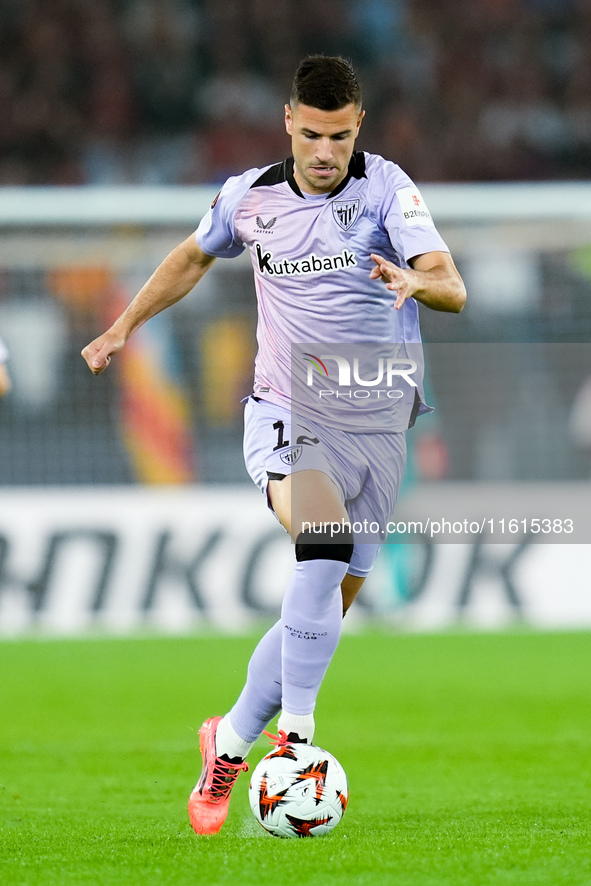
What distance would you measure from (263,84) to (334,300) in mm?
11340

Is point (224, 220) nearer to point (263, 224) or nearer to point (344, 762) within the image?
point (263, 224)

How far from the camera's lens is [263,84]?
15125mm

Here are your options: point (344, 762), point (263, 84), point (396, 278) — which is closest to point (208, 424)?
point (344, 762)

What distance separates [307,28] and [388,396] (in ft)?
38.8

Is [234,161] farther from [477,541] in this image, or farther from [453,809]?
[453,809]

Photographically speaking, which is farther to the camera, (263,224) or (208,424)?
(208,424)

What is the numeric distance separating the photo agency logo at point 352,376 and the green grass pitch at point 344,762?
133cm

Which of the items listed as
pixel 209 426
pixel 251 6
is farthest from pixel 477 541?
pixel 251 6

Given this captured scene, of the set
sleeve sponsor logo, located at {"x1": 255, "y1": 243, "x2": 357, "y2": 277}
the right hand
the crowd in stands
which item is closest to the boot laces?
the right hand

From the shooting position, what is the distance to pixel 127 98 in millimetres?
14836

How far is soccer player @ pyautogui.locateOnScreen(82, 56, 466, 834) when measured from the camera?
3998 millimetres

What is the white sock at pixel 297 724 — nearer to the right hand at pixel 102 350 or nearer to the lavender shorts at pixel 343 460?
the lavender shorts at pixel 343 460

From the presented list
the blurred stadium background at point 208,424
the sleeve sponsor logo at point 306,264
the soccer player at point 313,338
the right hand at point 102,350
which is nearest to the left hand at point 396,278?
the soccer player at point 313,338

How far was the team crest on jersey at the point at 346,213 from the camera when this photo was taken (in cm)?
429
